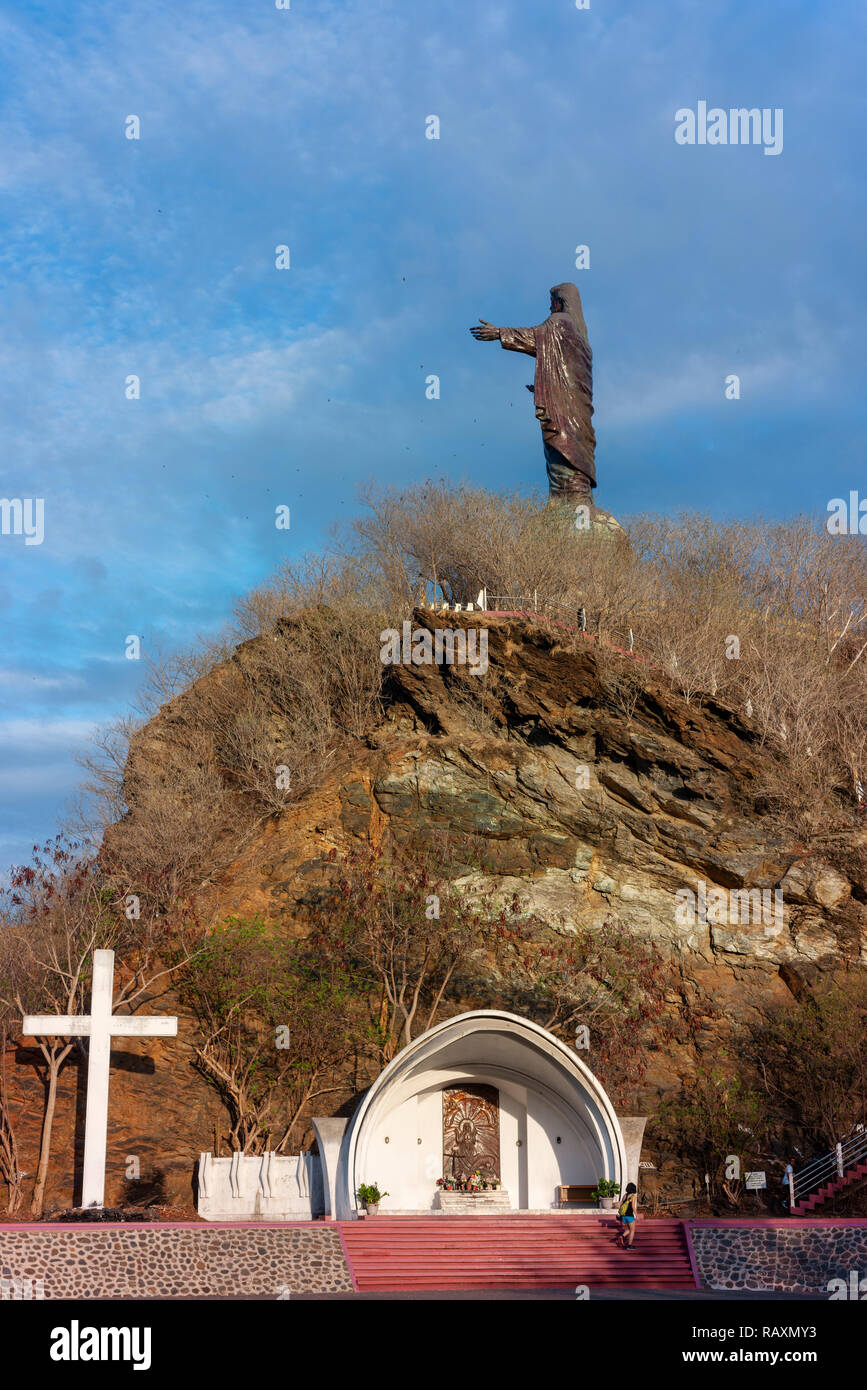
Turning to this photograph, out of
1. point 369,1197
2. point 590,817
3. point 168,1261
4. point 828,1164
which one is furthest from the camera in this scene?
point 590,817

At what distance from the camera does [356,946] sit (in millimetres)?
23219

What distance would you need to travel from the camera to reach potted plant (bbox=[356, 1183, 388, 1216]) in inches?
750

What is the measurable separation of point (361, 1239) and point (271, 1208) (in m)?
3.88

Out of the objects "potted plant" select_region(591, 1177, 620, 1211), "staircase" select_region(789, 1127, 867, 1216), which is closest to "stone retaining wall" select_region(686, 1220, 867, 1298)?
"potted plant" select_region(591, 1177, 620, 1211)

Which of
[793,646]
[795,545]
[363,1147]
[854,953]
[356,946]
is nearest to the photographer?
[363,1147]

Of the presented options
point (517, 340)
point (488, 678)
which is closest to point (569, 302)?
point (517, 340)

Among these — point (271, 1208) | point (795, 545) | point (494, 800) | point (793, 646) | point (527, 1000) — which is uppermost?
point (795, 545)

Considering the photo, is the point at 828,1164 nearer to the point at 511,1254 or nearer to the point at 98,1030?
the point at 511,1254

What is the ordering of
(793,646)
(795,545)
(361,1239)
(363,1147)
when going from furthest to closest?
(795,545), (793,646), (363,1147), (361,1239)

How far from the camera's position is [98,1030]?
18531mm

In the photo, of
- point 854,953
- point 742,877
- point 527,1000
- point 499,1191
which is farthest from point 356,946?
point 854,953

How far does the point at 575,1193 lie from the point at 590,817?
27.3 ft

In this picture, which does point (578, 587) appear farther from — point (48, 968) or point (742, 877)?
point (48, 968)

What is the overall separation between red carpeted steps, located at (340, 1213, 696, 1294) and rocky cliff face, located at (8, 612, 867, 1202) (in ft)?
20.3
